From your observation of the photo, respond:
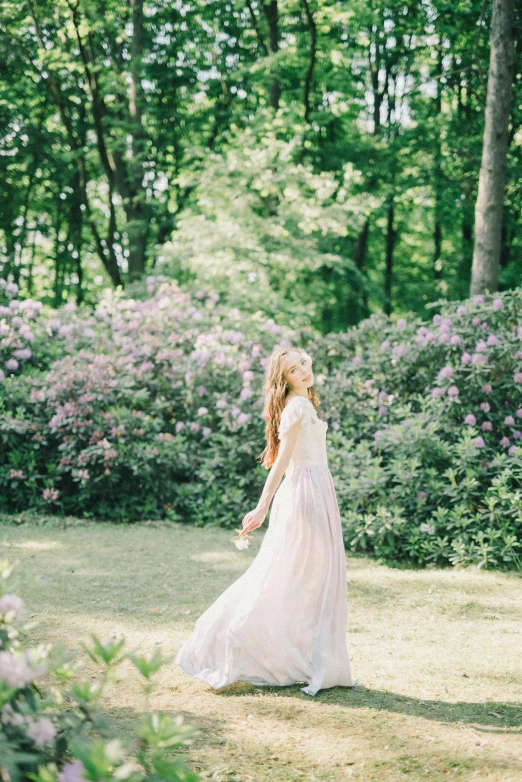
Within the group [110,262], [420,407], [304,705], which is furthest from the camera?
[110,262]

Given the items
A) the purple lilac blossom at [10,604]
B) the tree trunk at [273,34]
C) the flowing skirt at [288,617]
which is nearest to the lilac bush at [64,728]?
the purple lilac blossom at [10,604]

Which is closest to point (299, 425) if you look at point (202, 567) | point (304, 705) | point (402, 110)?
point (304, 705)

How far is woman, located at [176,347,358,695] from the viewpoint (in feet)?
11.8

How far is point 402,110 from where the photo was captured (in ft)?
61.2

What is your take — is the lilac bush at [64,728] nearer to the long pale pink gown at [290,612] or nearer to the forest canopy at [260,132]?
the long pale pink gown at [290,612]

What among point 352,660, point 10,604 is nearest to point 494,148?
point 352,660

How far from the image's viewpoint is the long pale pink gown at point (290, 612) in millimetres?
3582

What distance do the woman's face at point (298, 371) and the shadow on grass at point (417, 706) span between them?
1.47 meters

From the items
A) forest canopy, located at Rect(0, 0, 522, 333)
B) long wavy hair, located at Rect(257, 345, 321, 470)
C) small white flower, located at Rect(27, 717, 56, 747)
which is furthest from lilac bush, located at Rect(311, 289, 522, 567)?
small white flower, located at Rect(27, 717, 56, 747)

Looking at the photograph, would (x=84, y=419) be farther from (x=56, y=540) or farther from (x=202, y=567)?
(x=202, y=567)

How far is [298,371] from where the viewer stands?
384cm

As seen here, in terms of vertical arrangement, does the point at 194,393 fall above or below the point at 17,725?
above

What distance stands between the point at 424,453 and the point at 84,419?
3.55 metres

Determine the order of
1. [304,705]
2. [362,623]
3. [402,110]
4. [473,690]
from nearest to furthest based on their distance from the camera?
[304,705] → [473,690] → [362,623] → [402,110]
